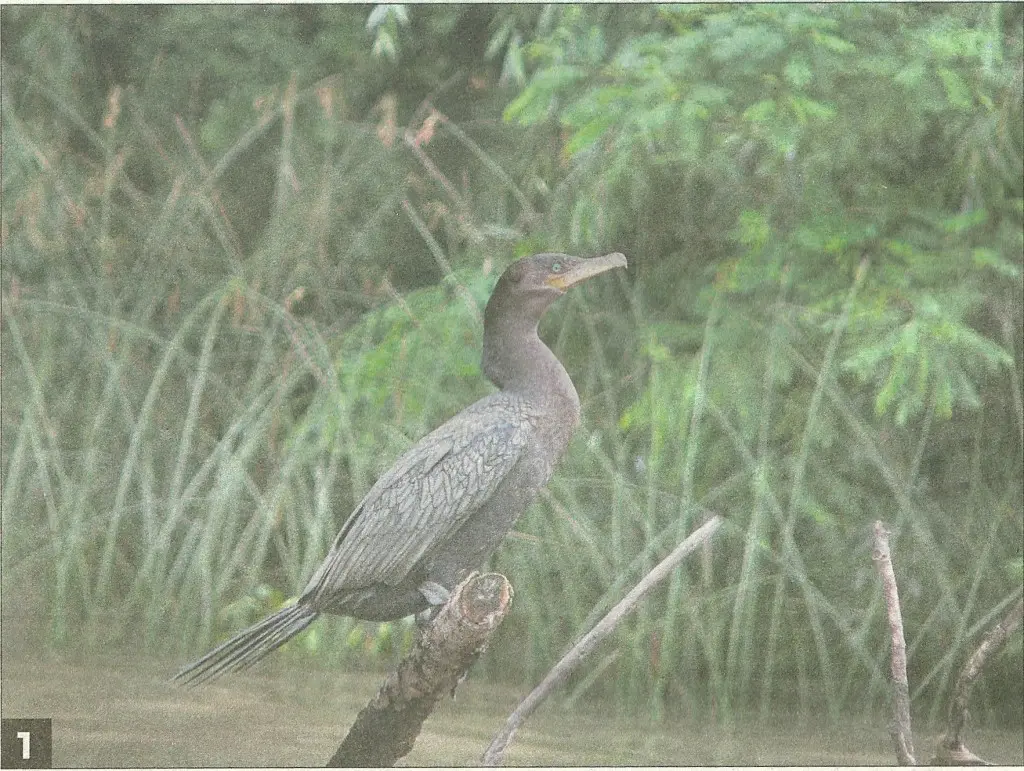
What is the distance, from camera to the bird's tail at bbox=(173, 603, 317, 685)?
2.98m

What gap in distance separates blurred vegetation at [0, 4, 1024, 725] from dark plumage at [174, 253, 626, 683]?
11cm

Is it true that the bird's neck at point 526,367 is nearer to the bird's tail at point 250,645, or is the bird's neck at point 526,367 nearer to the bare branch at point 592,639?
the bare branch at point 592,639

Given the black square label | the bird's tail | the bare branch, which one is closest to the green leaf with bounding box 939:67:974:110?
the bare branch

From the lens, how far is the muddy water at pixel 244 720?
3.13 metres

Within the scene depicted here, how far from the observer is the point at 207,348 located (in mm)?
3275

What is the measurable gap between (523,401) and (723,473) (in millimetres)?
604

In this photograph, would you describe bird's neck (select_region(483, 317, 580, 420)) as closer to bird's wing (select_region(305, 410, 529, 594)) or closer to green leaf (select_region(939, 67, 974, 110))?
bird's wing (select_region(305, 410, 529, 594))

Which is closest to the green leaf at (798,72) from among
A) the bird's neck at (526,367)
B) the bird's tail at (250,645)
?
the bird's neck at (526,367)

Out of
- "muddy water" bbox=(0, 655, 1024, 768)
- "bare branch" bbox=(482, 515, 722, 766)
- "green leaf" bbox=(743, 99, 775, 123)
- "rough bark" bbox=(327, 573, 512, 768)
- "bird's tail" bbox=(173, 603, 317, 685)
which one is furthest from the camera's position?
"green leaf" bbox=(743, 99, 775, 123)

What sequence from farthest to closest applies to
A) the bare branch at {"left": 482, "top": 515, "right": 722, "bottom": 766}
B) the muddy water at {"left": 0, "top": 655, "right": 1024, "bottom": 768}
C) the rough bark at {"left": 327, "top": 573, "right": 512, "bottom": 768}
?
the muddy water at {"left": 0, "top": 655, "right": 1024, "bottom": 768}, the bare branch at {"left": 482, "top": 515, "right": 722, "bottom": 766}, the rough bark at {"left": 327, "top": 573, "right": 512, "bottom": 768}

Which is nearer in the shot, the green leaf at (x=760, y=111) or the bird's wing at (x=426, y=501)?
the bird's wing at (x=426, y=501)

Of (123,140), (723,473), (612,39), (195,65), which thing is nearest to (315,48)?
(195,65)

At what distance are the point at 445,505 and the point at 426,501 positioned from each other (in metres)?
0.05

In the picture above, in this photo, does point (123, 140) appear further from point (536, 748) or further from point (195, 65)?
point (536, 748)
